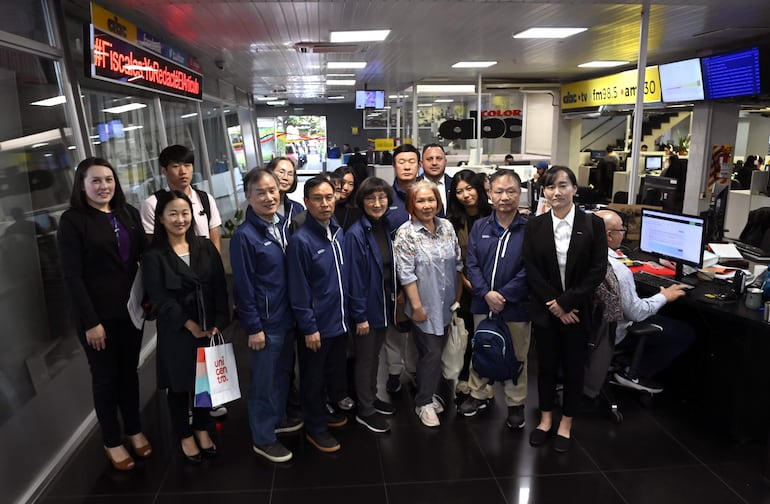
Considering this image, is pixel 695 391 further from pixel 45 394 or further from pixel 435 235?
pixel 45 394

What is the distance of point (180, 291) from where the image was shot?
2.85 m

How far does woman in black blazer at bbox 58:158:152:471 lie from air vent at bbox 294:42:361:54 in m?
4.66

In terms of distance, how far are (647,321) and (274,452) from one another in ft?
8.38

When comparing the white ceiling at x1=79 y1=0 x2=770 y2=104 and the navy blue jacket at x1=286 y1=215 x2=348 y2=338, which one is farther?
the white ceiling at x1=79 y1=0 x2=770 y2=104

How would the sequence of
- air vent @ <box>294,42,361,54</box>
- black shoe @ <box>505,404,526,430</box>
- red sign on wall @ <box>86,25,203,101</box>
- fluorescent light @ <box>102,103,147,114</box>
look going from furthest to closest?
air vent @ <box>294,42,361,54</box> < fluorescent light @ <box>102,103,147,114</box> < red sign on wall @ <box>86,25,203,101</box> < black shoe @ <box>505,404,526,430</box>

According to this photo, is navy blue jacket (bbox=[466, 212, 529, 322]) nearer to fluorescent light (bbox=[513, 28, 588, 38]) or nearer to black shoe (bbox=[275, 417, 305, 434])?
black shoe (bbox=[275, 417, 305, 434])

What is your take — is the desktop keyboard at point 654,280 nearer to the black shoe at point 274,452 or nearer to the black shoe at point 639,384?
the black shoe at point 639,384

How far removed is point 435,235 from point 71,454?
249 cm

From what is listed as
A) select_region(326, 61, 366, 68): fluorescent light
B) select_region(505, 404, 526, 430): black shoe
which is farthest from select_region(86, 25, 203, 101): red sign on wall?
select_region(505, 404, 526, 430): black shoe

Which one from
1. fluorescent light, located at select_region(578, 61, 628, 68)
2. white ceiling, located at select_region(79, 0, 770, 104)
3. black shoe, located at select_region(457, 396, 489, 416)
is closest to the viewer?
black shoe, located at select_region(457, 396, 489, 416)

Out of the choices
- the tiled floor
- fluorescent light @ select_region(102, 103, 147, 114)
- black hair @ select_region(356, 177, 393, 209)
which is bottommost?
the tiled floor

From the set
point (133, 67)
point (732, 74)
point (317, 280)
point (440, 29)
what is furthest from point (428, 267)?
point (732, 74)

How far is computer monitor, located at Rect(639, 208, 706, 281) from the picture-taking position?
3660 millimetres

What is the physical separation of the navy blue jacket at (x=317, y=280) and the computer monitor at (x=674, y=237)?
238 centimetres
